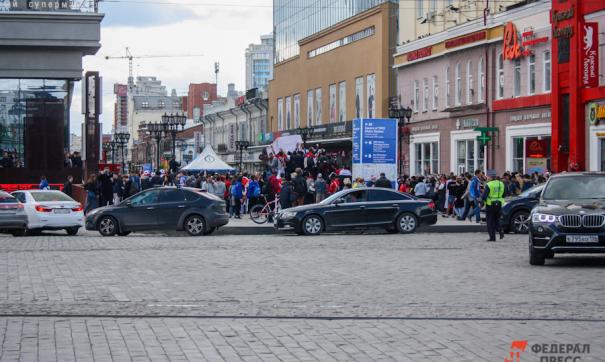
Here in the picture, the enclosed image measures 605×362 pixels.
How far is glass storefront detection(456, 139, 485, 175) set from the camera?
50531mm

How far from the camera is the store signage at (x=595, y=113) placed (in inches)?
1582

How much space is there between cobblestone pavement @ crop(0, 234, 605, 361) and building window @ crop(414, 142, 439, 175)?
110 ft

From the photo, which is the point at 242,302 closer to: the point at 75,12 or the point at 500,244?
the point at 500,244

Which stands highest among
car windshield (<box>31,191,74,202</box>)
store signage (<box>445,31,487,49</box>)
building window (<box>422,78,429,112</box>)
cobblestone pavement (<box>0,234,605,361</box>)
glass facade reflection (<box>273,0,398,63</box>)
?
glass facade reflection (<box>273,0,398,63</box>)

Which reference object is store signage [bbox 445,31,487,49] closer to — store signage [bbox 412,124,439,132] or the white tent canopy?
store signage [bbox 412,124,439,132]

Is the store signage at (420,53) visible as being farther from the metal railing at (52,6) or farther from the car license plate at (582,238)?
the car license plate at (582,238)

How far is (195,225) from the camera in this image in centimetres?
3097

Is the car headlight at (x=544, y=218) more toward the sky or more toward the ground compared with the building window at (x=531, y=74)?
more toward the ground

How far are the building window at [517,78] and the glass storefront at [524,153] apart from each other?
206 cm

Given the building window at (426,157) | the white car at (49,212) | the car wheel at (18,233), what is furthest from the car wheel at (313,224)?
the building window at (426,157)

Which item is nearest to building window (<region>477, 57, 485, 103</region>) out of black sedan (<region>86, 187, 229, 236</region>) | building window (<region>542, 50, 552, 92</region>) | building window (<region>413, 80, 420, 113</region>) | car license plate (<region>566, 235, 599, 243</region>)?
building window (<region>542, 50, 552, 92</region>)

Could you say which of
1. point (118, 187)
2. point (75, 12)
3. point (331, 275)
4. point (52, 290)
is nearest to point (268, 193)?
point (118, 187)

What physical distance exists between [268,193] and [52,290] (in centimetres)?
2549

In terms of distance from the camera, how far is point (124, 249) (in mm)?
24422
